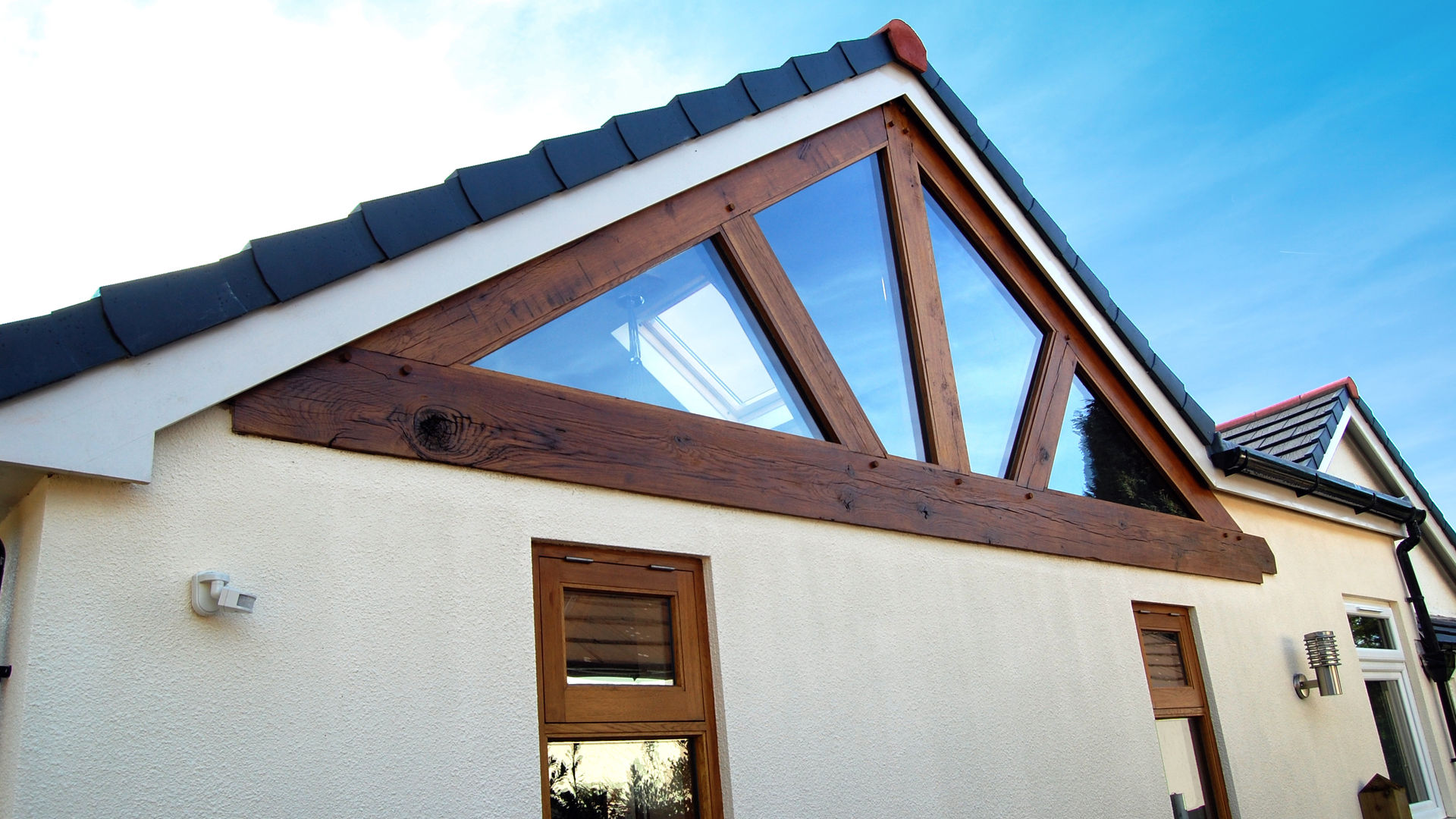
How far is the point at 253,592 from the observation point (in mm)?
2975

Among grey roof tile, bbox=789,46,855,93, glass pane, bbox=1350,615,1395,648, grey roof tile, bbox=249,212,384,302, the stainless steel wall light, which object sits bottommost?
the stainless steel wall light

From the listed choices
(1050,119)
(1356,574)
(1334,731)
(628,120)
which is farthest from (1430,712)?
(1050,119)

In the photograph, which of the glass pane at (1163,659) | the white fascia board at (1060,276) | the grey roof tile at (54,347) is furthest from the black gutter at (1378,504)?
the grey roof tile at (54,347)

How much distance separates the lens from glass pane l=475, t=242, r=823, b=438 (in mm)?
4043

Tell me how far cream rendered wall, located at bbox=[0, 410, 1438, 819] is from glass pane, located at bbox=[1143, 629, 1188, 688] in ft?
1.08

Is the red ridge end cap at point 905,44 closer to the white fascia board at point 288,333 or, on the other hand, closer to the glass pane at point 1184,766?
the white fascia board at point 288,333

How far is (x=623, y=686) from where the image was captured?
375 cm

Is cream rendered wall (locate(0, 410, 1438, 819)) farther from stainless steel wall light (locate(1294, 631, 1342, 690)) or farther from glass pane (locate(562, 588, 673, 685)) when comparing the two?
stainless steel wall light (locate(1294, 631, 1342, 690))

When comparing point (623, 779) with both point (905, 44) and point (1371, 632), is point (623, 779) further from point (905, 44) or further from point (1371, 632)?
point (1371, 632)

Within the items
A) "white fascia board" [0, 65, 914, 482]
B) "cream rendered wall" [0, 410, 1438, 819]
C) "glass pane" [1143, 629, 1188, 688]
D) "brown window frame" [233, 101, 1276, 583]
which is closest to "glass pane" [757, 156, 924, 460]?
"brown window frame" [233, 101, 1276, 583]

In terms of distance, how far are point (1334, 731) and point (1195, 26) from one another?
647 inches

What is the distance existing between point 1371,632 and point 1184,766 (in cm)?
332

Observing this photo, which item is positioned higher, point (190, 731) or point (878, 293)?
point (878, 293)

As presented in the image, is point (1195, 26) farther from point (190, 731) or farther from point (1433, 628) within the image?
point (190, 731)
